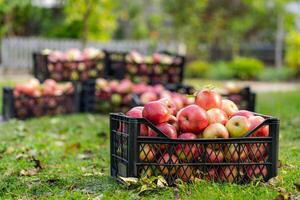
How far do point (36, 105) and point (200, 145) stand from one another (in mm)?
5917

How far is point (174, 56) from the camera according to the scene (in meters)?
11.7

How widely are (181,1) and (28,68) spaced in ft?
20.4

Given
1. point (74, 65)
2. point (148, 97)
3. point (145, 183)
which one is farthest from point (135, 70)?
point (145, 183)

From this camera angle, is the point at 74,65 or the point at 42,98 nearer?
the point at 42,98

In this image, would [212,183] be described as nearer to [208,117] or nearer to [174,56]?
[208,117]

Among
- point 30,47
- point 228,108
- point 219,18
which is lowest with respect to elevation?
point 228,108

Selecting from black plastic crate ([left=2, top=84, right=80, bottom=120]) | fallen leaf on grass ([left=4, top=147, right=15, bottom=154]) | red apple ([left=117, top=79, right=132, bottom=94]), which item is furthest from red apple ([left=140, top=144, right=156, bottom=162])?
red apple ([left=117, top=79, right=132, bottom=94])

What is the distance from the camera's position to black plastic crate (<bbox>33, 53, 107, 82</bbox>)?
36.3 feet

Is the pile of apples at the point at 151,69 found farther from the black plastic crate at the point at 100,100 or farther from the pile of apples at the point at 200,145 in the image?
the pile of apples at the point at 200,145

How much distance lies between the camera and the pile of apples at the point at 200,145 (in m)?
4.48

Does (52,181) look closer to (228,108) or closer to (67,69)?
(228,108)

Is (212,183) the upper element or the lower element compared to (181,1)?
lower

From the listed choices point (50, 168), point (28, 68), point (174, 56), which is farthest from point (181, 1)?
point (50, 168)

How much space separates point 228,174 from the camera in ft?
14.8
